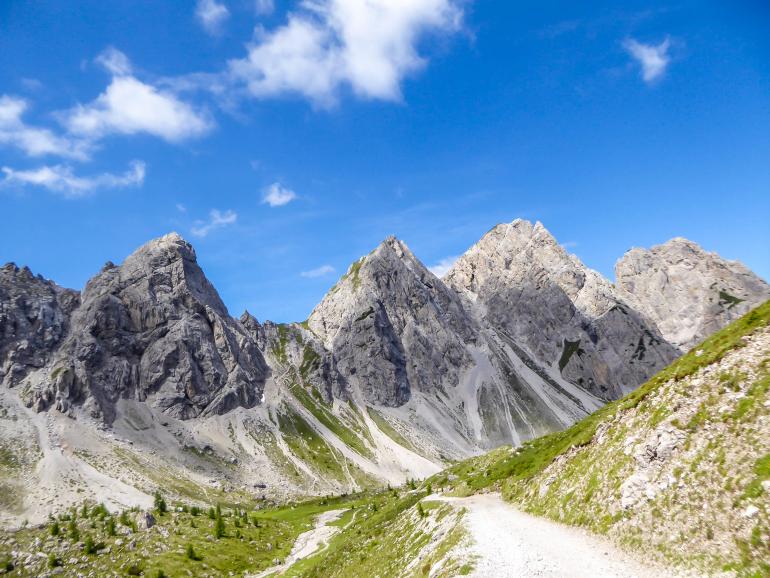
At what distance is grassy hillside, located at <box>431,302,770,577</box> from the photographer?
74.8 feet

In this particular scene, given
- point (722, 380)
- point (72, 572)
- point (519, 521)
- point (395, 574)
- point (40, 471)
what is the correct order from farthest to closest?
1. point (40, 471)
2. point (72, 572)
3. point (519, 521)
4. point (395, 574)
5. point (722, 380)

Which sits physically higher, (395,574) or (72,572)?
(72,572)

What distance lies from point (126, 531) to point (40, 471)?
4296 inches

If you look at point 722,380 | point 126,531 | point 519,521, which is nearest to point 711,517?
point 722,380

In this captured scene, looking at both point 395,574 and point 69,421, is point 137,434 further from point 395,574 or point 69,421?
point 395,574

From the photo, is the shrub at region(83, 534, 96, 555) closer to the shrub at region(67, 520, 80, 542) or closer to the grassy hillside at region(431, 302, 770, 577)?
the shrub at region(67, 520, 80, 542)

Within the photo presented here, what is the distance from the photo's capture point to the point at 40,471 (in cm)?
13312

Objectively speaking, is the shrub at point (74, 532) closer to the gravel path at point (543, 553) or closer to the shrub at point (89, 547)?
the shrub at point (89, 547)

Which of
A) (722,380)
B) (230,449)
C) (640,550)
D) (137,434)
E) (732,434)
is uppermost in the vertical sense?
(137,434)

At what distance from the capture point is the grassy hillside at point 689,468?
22.8 metres

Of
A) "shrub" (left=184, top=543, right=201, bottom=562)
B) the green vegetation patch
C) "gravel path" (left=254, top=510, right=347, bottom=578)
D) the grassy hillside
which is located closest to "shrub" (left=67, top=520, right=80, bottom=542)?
"shrub" (left=184, top=543, right=201, bottom=562)

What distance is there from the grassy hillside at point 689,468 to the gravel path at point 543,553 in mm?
1247

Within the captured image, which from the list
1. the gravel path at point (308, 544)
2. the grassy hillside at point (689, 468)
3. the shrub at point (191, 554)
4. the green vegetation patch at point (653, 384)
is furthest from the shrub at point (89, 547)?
the grassy hillside at point (689, 468)

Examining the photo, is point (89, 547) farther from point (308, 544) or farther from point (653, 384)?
point (653, 384)
